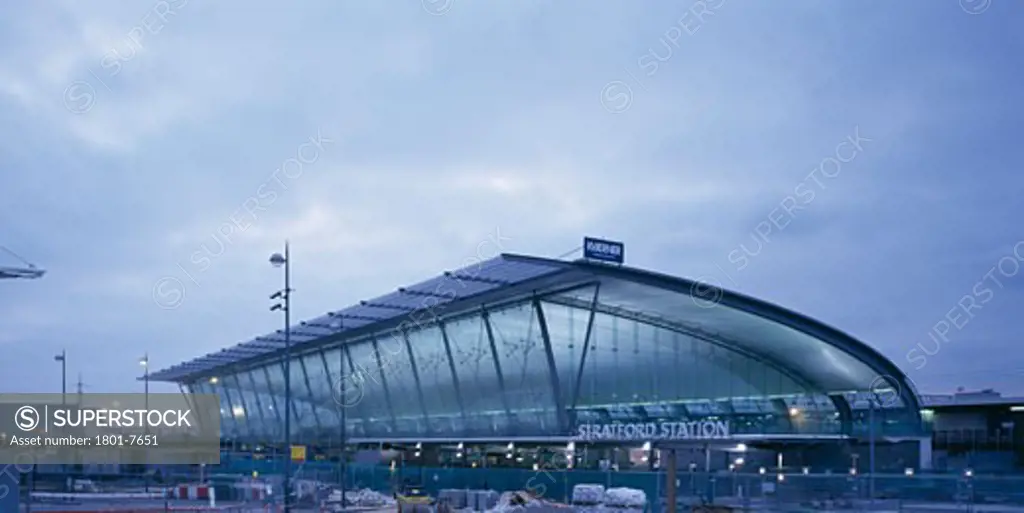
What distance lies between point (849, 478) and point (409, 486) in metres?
25.0

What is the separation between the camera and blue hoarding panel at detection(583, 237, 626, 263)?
1931 inches

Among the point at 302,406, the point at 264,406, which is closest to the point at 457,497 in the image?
the point at 302,406

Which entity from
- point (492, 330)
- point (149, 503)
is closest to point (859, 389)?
point (492, 330)

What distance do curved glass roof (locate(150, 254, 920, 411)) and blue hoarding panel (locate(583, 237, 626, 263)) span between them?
48cm

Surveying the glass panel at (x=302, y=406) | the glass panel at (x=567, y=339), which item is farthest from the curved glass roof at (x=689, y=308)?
the glass panel at (x=302, y=406)

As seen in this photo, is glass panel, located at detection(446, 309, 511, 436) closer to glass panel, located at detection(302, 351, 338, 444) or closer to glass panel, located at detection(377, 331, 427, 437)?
glass panel, located at detection(377, 331, 427, 437)

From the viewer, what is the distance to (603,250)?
49938mm

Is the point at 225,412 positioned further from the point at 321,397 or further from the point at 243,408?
the point at 321,397

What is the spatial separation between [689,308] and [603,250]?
20.4 feet

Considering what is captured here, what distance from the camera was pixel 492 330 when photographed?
60.2 meters

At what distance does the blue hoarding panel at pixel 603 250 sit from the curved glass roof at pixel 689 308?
478 millimetres

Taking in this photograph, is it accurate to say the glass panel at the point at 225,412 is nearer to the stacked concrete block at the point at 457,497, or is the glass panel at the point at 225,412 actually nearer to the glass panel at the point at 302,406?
the glass panel at the point at 302,406

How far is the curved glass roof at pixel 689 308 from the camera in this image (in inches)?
1988

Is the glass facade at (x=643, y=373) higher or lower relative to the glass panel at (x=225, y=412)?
higher
